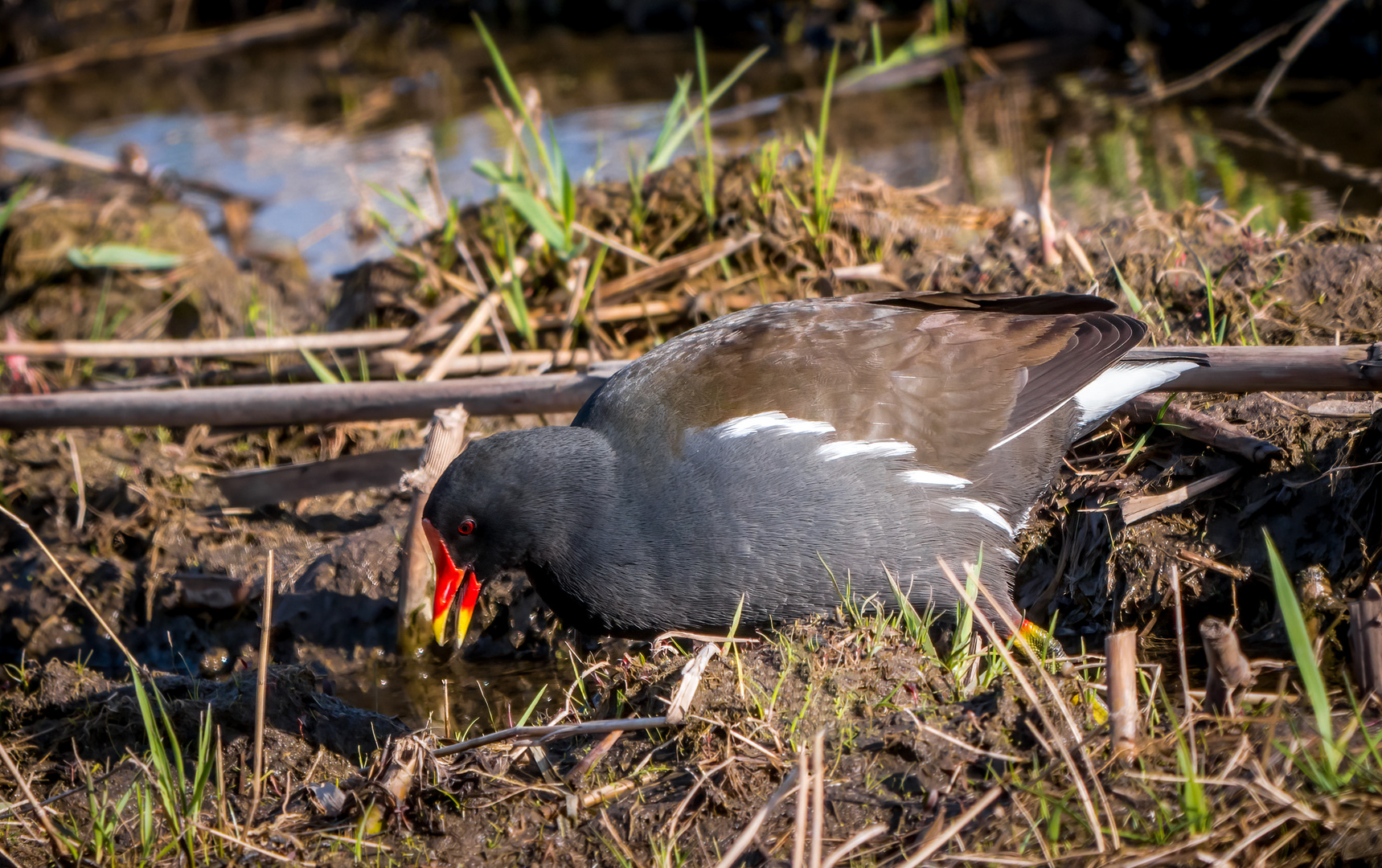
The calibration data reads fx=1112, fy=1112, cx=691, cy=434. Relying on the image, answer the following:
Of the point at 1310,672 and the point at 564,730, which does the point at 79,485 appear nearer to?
the point at 564,730

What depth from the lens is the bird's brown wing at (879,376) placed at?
304 cm

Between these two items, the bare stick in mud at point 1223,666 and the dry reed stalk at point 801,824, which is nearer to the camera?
the dry reed stalk at point 801,824

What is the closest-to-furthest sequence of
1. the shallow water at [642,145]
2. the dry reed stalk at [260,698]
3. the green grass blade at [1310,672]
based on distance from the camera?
the green grass blade at [1310,672] < the dry reed stalk at [260,698] < the shallow water at [642,145]

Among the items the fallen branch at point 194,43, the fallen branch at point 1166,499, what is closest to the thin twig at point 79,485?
the fallen branch at point 1166,499

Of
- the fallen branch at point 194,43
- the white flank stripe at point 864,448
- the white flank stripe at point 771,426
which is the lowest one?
the white flank stripe at point 864,448

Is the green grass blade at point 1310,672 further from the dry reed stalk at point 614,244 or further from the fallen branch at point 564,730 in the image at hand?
the dry reed stalk at point 614,244

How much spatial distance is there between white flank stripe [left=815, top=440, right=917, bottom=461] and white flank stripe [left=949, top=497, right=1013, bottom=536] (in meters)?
0.20

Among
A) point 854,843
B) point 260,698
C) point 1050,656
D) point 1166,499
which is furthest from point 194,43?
point 854,843

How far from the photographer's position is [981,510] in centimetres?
310

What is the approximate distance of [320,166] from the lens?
888 cm

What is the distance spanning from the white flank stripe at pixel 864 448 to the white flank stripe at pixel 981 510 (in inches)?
7.8

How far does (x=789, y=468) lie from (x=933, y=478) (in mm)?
414

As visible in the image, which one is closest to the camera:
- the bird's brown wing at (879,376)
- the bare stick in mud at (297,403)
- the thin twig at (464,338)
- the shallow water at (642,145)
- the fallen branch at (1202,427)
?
the bird's brown wing at (879,376)

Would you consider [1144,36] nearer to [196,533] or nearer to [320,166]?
[320,166]
